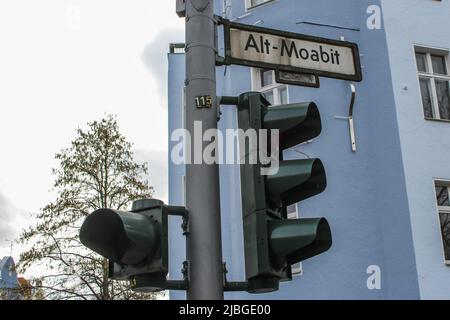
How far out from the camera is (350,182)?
1373cm

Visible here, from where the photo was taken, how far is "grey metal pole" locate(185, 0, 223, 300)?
4.04m

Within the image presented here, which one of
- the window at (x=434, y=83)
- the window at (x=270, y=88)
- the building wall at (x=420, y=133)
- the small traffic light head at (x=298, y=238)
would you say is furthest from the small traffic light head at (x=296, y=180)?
the window at (x=434, y=83)

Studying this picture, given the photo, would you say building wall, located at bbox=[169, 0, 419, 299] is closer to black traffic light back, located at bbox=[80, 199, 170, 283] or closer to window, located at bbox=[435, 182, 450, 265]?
window, located at bbox=[435, 182, 450, 265]

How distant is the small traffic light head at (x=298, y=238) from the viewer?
392 cm

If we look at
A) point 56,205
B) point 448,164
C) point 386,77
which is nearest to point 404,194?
point 448,164

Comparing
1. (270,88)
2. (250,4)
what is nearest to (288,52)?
(270,88)

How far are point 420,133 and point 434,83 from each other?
4.83 feet

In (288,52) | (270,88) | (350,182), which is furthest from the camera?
(270,88)

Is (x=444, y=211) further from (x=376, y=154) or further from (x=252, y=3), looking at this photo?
(x=252, y=3)

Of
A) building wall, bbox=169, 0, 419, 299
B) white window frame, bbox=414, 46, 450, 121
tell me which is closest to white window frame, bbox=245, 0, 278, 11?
building wall, bbox=169, 0, 419, 299

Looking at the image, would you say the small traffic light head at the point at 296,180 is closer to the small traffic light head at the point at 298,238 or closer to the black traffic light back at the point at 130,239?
the small traffic light head at the point at 298,238

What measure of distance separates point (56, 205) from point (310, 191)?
18796 millimetres

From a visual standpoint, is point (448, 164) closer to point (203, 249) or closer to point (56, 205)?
point (203, 249)

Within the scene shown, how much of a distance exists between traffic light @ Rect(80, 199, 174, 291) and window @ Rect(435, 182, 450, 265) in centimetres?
1032
